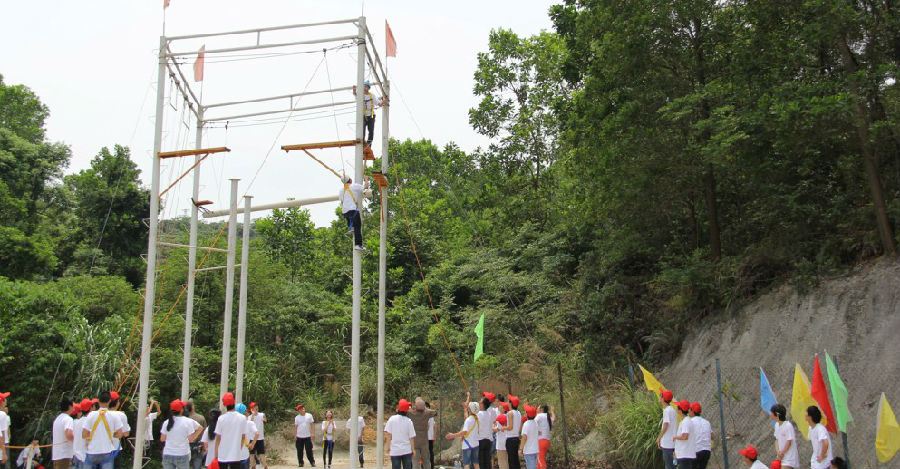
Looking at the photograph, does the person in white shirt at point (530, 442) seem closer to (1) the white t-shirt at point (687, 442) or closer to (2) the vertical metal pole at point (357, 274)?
(1) the white t-shirt at point (687, 442)

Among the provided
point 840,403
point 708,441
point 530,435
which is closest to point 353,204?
point 530,435

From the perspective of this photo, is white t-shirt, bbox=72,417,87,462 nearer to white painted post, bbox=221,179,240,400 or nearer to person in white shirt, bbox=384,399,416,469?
person in white shirt, bbox=384,399,416,469

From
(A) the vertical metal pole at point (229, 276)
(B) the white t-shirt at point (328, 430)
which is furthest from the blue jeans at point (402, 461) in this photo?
(B) the white t-shirt at point (328, 430)

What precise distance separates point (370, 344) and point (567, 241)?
9.66 m

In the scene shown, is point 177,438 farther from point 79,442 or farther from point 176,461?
point 79,442

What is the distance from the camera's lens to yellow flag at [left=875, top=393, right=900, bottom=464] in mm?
8250

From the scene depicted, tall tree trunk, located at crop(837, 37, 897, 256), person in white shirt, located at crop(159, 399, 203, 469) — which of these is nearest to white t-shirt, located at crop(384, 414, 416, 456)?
person in white shirt, located at crop(159, 399, 203, 469)

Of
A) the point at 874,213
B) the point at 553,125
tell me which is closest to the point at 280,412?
the point at 553,125

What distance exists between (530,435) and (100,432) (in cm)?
617

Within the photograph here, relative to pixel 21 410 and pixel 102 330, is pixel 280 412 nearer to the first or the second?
pixel 102 330

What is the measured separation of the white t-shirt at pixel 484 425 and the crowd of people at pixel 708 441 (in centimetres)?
295

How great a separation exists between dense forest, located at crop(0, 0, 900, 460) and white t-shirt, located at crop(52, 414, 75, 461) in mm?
6790

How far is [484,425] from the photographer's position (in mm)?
11984

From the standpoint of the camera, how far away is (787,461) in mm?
8453
